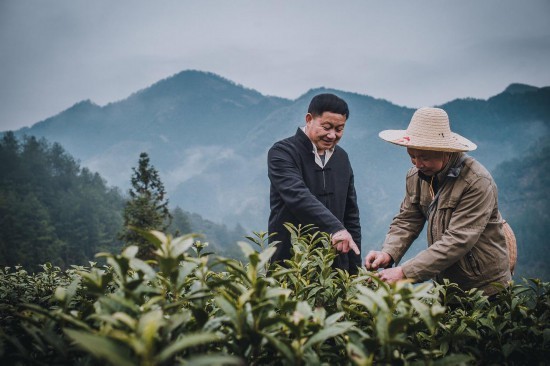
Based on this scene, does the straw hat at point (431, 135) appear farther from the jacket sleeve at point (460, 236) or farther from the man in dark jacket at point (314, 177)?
the man in dark jacket at point (314, 177)

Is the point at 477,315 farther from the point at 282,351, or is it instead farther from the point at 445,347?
the point at 282,351

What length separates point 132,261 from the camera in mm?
1227

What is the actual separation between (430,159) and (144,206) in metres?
33.7

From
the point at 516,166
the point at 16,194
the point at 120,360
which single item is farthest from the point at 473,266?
the point at 516,166

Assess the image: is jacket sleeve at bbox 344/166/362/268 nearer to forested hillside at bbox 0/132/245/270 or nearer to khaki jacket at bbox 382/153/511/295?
khaki jacket at bbox 382/153/511/295

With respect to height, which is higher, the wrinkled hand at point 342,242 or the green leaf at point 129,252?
the green leaf at point 129,252

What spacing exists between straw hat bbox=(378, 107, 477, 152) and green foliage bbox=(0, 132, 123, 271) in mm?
56953

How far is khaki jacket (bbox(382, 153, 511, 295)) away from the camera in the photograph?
2.62 m

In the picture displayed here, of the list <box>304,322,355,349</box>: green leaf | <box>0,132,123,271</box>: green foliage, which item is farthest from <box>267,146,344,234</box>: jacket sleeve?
<box>0,132,123,271</box>: green foliage

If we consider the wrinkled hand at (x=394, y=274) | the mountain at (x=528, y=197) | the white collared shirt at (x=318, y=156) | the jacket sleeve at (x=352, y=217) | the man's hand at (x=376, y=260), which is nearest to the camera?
the wrinkled hand at (x=394, y=274)

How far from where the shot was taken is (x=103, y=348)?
0.83 meters

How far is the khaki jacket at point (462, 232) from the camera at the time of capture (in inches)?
103

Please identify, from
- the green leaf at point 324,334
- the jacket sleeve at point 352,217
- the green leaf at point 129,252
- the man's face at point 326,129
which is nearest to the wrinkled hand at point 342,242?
the man's face at point 326,129

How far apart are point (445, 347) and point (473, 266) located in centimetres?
146
